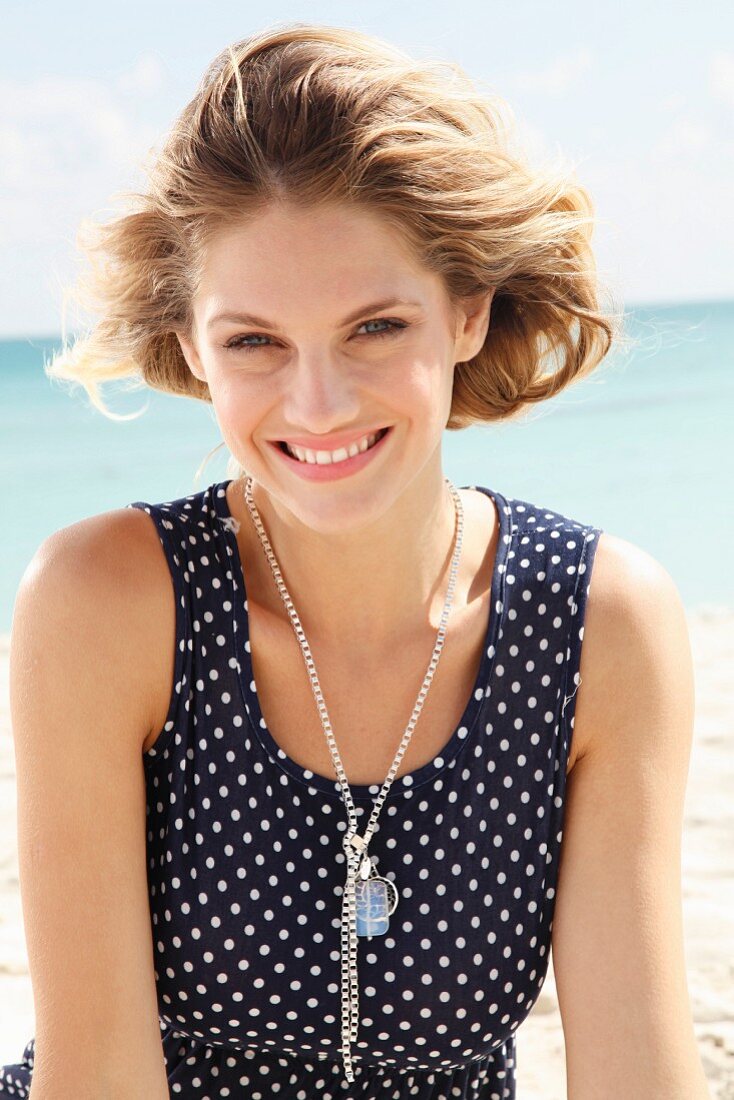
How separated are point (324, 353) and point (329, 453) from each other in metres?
0.15

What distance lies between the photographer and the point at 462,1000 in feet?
6.62

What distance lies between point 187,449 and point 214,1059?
1486cm

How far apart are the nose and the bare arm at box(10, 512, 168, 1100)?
0.39m

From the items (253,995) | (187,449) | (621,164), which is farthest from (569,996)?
(621,164)

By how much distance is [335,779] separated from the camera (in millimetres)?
2076

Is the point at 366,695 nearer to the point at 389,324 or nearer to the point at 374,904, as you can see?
the point at 374,904

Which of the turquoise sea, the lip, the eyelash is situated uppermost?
the turquoise sea

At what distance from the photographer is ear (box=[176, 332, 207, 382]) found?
2.18 metres

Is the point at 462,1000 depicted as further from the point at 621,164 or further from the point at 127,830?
the point at 621,164

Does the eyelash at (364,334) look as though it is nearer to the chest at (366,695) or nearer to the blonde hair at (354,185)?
the blonde hair at (354,185)

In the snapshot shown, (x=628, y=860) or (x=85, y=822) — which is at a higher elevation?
(x=85, y=822)

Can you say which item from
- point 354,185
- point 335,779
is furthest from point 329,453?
point 335,779

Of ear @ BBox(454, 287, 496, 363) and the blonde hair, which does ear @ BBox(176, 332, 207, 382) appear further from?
ear @ BBox(454, 287, 496, 363)

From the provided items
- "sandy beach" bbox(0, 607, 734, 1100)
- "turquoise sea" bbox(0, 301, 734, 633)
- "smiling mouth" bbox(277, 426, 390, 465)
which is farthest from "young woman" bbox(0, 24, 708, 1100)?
"turquoise sea" bbox(0, 301, 734, 633)
